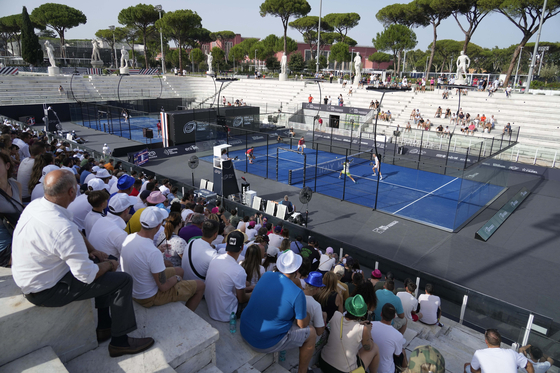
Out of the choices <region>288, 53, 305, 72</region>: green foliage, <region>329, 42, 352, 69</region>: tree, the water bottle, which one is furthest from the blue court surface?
<region>288, 53, 305, 72</region>: green foliage

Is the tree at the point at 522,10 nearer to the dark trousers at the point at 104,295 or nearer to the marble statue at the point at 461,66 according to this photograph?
the marble statue at the point at 461,66

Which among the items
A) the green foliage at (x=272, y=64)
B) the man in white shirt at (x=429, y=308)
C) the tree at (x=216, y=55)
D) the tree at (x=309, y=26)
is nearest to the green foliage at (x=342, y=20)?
the tree at (x=309, y=26)

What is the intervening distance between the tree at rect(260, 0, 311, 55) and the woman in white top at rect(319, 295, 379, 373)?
70171 millimetres

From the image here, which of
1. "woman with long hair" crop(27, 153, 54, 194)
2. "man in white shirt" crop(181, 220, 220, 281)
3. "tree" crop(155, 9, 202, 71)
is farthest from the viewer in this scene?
"tree" crop(155, 9, 202, 71)

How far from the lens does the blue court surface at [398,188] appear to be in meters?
16.2

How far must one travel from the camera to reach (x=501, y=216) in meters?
16.0

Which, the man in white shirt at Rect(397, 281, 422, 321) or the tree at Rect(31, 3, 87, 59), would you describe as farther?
the tree at Rect(31, 3, 87, 59)

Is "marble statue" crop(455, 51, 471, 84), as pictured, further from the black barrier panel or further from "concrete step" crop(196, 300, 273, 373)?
"concrete step" crop(196, 300, 273, 373)

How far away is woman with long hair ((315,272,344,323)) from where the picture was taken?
15.7 feet

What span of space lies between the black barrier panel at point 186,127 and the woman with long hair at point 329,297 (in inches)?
932

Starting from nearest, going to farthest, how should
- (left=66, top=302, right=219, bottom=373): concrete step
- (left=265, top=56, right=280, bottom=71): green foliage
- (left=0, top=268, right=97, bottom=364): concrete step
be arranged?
(left=0, top=268, right=97, bottom=364): concrete step < (left=66, top=302, right=219, bottom=373): concrete step < (left=265, top=56, right=280, bottom=71): green foliage

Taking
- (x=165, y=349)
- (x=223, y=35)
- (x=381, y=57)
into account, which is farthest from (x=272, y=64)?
(x=165, y=349)

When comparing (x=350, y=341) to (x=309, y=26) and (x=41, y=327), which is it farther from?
(x=309, y=26)

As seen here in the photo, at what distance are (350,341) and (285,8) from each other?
75.0 metres
